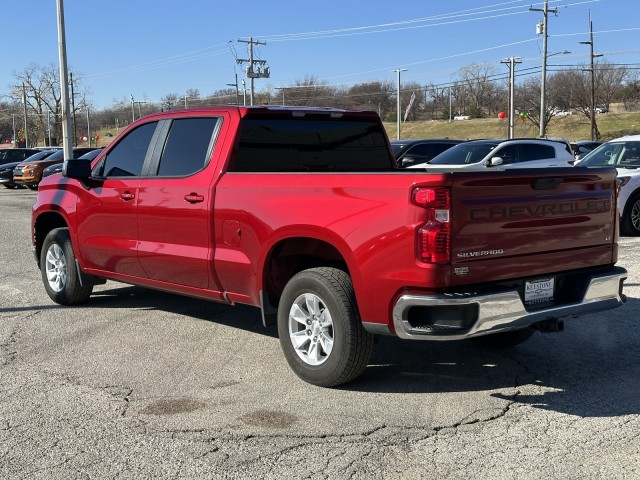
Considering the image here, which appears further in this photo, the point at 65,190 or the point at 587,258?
the point at 65,190

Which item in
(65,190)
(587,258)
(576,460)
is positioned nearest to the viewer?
(576,460)

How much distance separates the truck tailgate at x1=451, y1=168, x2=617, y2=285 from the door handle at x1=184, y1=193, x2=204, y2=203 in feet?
7.62

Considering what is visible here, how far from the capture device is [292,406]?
4.87 m

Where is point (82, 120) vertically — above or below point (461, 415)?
above

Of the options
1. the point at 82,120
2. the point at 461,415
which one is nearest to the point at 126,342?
the point at 461,415

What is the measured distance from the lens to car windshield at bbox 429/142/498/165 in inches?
620

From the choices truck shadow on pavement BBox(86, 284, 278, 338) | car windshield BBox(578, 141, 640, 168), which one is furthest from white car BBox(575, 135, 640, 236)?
truck shadow on pavement BBox(86, 284, 278, 338)

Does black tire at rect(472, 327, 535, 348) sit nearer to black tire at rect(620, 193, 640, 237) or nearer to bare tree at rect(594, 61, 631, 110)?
black tire at rect(620, 193, 640, 237)

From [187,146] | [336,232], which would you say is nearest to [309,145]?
[187,146]

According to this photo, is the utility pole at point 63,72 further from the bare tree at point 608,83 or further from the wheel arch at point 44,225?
the bare tree at point 608,83

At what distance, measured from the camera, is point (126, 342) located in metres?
6.48

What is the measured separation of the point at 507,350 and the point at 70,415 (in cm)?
342

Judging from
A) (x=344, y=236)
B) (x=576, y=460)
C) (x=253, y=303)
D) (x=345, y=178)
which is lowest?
(x=576, y=460)

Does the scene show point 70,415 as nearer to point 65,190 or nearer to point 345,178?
point 345,178
